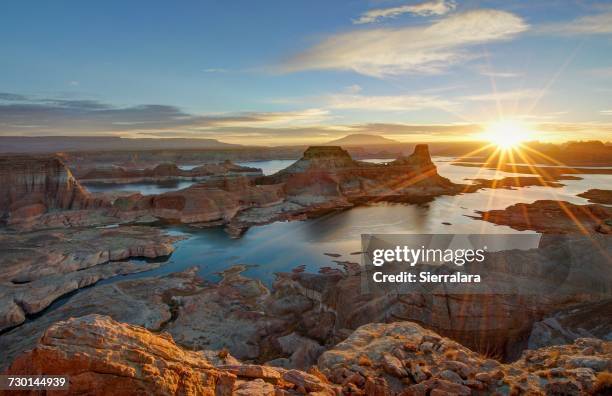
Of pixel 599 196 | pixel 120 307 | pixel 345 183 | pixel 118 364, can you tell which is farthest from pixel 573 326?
pixel 599 196

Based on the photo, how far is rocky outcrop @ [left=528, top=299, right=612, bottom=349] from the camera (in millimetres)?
12344

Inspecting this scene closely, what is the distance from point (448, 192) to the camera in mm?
77750

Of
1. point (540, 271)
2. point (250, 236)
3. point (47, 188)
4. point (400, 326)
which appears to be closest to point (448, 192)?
point (250, 236)

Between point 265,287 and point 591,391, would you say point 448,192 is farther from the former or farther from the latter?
point 591,391

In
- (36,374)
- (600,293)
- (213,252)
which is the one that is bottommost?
(213,252)

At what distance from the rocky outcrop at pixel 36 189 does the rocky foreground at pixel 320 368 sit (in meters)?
53.6

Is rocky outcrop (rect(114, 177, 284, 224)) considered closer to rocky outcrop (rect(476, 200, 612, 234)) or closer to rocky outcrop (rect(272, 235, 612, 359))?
rocky outcrop (rect(272, 235, 612, 359))

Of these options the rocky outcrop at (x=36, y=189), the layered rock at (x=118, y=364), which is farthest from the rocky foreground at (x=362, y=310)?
the rocky outcrop at (x=36, y=189)

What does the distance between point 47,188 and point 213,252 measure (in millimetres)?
33397

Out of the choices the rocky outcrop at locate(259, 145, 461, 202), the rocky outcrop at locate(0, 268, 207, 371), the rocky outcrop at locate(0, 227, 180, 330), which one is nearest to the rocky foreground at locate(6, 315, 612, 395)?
the rocky outcrop at locate(0, 268, 207, 371)

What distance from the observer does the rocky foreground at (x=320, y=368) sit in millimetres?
5395

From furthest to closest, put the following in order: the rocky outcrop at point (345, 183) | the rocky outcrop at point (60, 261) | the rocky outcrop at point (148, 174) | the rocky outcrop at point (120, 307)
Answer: the rocky outcrop at point (148, 174)
the rocky outcrop at point (345, 183)
the rocky outcrop at point (60, 261)
the rocky outcrop at point (120, 307)

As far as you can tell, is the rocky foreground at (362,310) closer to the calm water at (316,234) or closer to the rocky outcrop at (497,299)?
the rocky outcrop at (497,299)

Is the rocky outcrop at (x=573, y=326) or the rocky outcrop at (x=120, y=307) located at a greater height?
the rocky outcrop at (x=573, y=326)
